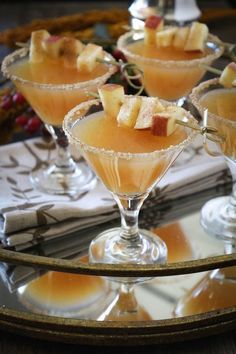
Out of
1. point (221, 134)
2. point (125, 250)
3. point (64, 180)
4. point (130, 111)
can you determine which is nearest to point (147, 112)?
point (130, 111)

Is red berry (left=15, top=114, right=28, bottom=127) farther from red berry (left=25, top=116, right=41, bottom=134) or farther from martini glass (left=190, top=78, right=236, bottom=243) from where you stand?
martini glass (left=190, top=78, right=236, bottom=243)

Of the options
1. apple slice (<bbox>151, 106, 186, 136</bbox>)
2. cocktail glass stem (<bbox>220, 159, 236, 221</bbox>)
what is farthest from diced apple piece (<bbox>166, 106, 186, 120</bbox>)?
cocktail glass stem (<bbox>220, 159, 236, 221</bbox>)

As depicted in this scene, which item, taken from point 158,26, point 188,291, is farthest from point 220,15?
point 188,291

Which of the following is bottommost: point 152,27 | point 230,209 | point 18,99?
point 230,209

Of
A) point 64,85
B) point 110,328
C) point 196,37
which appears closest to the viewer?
point 110,328

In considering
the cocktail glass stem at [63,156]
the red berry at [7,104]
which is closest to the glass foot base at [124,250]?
the cocktail glass stem at [63,156]

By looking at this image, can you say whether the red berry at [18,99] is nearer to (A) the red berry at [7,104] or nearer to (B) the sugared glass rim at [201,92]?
(A) the red berry at [7,104]

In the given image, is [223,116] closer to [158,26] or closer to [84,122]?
[84,122]

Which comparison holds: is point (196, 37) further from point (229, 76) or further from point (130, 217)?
point (130, 217)
